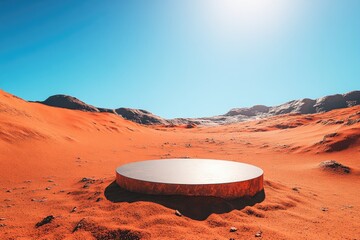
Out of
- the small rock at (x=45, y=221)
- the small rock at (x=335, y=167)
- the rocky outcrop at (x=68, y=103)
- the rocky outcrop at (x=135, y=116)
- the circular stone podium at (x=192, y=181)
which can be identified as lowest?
the small rock at (x=335, y=167)

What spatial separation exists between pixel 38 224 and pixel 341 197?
8.12m

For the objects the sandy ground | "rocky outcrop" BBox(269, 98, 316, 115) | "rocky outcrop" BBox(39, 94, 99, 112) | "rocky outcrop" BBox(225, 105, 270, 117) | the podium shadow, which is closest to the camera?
the sandy ground

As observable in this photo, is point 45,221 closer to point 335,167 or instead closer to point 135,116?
point 335,167

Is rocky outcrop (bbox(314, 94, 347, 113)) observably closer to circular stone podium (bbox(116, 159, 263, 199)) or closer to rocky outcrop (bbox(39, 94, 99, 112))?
rocky outcrop (bbox(39, 94, 99, 112))

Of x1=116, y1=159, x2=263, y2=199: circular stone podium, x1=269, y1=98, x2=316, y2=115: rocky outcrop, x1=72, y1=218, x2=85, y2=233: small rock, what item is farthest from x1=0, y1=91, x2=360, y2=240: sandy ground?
x1=269, y1=98, x2=316, y2=115: rocky outcrop

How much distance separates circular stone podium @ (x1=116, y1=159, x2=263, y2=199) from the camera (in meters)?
5.27

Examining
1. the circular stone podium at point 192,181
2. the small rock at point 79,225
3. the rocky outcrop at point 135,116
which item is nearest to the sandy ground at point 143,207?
the small rock at point 79,225

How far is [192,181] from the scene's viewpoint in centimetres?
557

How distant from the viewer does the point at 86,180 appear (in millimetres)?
7945

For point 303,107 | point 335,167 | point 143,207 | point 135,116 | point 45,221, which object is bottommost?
point 335,167

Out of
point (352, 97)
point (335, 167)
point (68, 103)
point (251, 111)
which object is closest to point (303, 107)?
point (352, 97)

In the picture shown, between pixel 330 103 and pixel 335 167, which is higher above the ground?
pixel 330 103

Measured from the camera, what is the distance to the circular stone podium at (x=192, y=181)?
5273mm

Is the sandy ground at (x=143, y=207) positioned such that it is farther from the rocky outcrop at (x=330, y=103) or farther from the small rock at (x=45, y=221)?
the rocky outcrop at (x=330, y=103)
